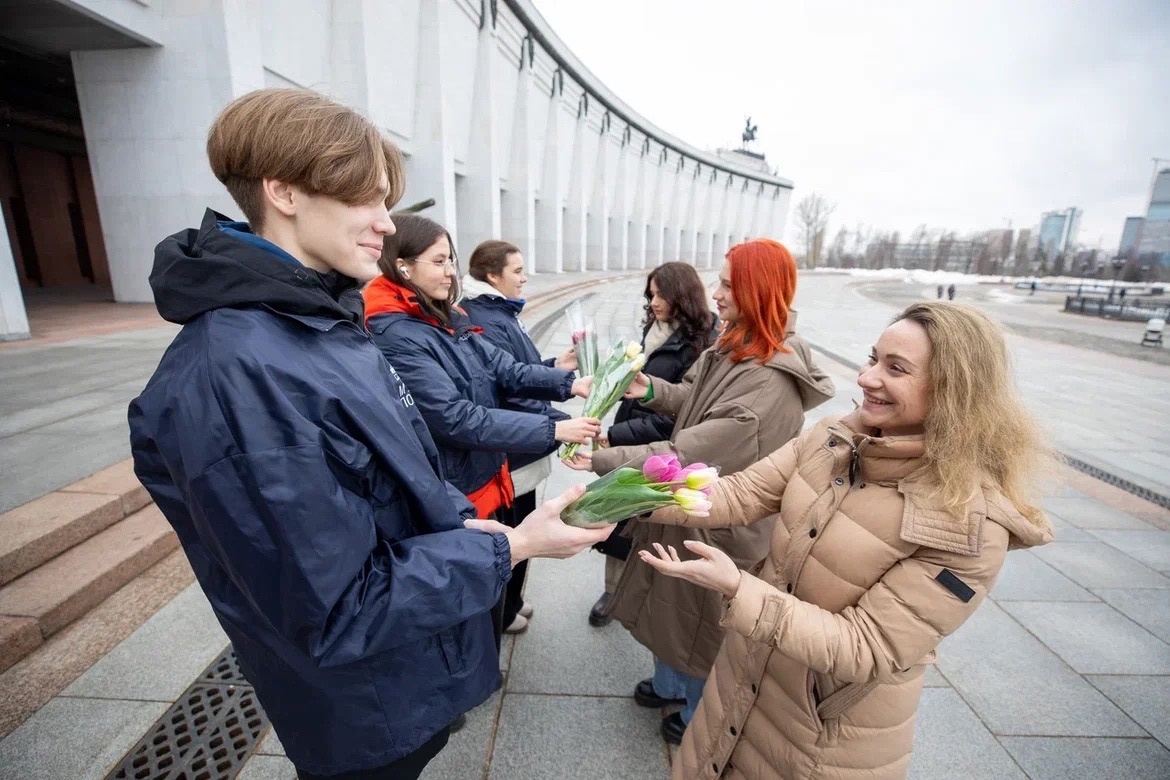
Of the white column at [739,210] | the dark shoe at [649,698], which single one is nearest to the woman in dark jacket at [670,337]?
the dark shoe at [649,698]

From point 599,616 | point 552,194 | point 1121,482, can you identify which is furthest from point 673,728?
point 552,194

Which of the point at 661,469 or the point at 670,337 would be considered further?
the point at 670,337

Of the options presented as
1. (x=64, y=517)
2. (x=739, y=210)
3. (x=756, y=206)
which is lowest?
(x=64, y=517)

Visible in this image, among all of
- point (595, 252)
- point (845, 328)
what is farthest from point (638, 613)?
point (595, 252)

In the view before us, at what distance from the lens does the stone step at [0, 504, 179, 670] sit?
7.70 feet

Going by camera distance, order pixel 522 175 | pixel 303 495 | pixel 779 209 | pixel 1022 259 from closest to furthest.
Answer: pixel 303 495 → pixel 522 175 → pixel 779 209 → pixel 1022 259

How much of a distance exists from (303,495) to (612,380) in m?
1.36

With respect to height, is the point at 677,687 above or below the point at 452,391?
below

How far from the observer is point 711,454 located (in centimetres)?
195

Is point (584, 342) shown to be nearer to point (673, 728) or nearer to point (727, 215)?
point (673, 728)

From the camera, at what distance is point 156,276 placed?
96 centimetres

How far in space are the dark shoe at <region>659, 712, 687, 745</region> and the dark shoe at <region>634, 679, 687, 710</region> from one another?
0.12 metres

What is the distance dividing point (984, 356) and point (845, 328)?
55.2ft

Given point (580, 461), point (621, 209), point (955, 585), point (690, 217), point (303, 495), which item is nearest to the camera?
point (303, 495)
